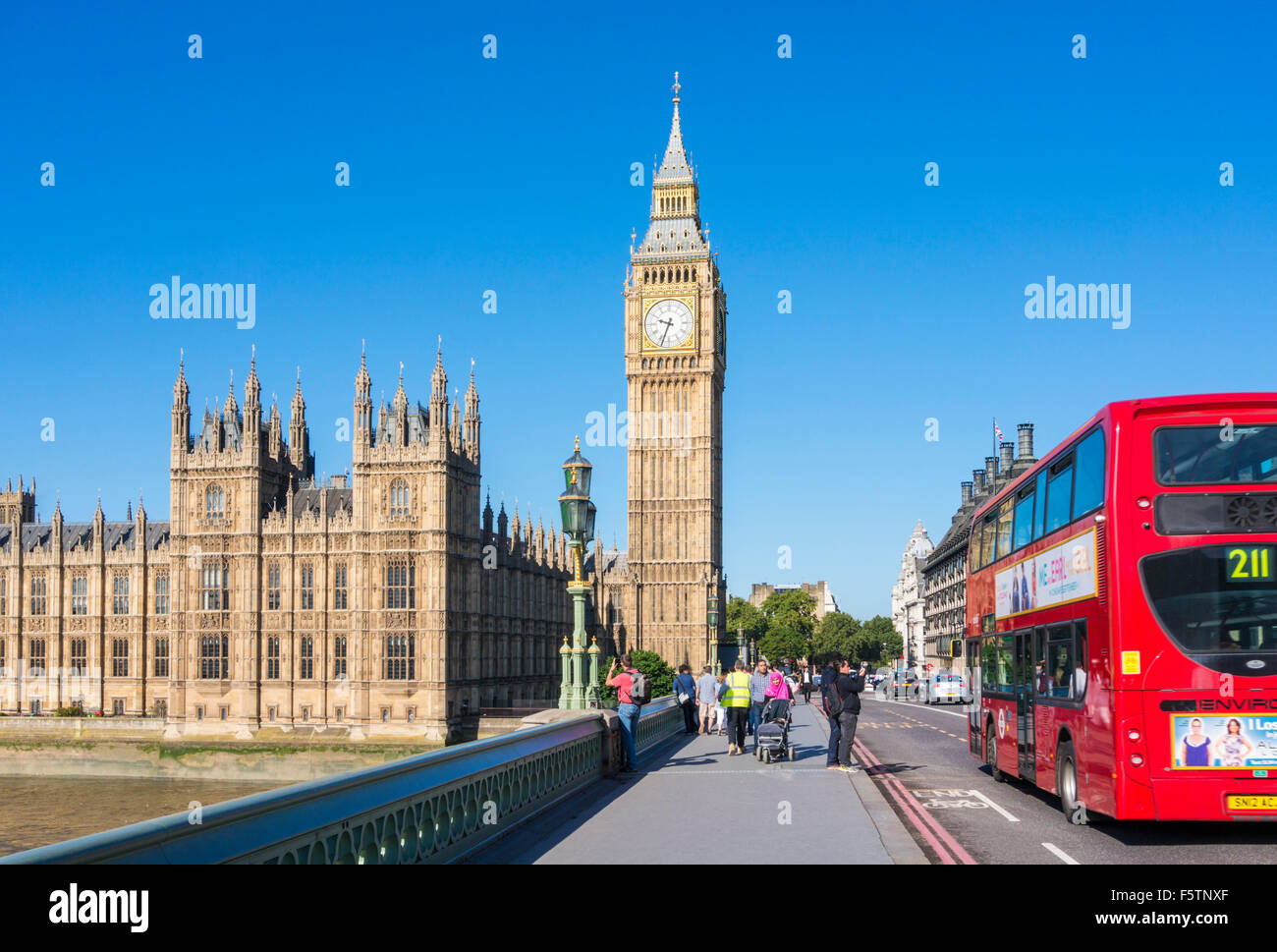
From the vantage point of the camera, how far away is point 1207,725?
1346cm

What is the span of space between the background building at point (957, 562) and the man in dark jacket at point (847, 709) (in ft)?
233

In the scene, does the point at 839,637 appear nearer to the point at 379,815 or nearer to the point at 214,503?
the point at 214,503

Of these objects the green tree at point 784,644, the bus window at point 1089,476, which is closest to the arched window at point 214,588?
the bus window at point 1089,476

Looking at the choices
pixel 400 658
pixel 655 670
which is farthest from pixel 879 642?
pixel 400 658

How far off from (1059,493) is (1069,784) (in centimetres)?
376

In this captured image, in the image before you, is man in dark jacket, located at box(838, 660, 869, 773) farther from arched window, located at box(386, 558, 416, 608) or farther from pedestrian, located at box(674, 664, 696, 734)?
arched window, located at box(386, 558, 416, 608)

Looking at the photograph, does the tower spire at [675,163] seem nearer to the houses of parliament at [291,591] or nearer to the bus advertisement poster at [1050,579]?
the houses of parliament at [291,591]

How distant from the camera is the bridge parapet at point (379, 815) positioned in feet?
23.7

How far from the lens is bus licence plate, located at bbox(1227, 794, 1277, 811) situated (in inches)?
525

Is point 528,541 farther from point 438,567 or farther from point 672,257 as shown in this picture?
point 672,257

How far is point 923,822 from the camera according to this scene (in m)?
16.2

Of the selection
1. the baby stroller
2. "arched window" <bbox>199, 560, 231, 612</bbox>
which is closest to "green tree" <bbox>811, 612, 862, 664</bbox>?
"arched window" <bbox>199, 560, 231, 612</bbox>
